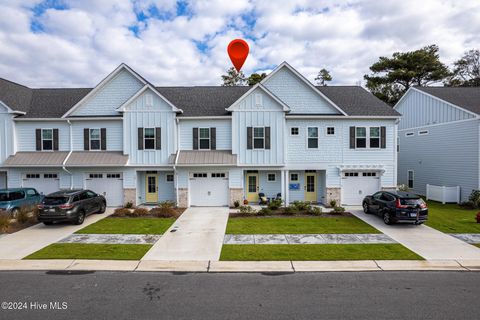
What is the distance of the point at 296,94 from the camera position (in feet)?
65.1

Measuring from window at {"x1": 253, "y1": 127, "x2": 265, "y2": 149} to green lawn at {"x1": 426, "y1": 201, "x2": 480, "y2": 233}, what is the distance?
34.1 feet

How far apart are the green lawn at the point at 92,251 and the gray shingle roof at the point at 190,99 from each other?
10.7 m

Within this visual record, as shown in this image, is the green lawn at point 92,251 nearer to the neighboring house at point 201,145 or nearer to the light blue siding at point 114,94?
the neighboring house at point 201,145

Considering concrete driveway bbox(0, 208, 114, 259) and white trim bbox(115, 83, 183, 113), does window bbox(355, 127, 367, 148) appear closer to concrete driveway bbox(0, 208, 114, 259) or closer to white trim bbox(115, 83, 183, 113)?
white trim bbox(115, 83, 183, 113)

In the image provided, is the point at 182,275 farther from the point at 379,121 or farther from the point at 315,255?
the point at 379,121

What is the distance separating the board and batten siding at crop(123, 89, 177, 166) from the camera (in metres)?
18.9

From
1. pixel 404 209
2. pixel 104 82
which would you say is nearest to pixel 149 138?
pixel 104 82

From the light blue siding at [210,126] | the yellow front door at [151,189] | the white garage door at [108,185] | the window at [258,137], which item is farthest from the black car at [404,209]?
the white garage door at [108,185]

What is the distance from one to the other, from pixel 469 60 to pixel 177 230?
184 feet

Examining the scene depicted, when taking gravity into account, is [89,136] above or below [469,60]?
below

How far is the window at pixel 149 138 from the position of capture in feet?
62.4

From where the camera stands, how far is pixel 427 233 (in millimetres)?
12766

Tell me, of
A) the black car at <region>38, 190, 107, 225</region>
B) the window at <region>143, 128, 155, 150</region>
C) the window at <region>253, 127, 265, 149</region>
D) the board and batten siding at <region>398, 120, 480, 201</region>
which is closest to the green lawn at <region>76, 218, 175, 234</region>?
the black car at <region>38, 190, 107, 225</region>

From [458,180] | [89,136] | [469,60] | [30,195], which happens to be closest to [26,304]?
[30,195]
